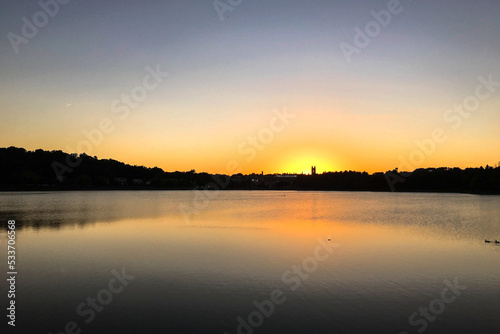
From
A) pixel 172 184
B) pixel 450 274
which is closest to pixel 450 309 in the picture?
pixel 450 274

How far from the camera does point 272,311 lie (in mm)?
9820

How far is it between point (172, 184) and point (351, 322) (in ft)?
548

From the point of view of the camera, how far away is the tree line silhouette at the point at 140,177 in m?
110

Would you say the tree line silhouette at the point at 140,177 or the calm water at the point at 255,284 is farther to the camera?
the tree line silhouette at the point at 140,177

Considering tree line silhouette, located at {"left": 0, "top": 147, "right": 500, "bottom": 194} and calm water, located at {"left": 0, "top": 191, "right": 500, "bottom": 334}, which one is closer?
calm water, located at {"left": 0, "top": 191, "right": 500, "bottom": 334}

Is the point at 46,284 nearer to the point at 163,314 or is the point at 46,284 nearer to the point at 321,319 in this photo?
the point at 163,314

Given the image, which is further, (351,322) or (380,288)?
(380,288)

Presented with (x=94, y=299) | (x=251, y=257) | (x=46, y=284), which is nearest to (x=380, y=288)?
(x=251, y=257)

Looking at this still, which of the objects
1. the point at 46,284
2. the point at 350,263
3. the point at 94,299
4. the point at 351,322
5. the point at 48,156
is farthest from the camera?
the point at 48,156

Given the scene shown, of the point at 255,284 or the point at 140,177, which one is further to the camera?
the point at 140,177

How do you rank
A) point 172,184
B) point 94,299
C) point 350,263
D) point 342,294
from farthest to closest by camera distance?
point 172,184
point 350,263
point 342,294
point 94,299

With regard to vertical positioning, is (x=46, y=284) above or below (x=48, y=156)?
below

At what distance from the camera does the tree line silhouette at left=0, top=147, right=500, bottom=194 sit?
109562mm

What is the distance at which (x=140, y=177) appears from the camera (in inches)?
6718
